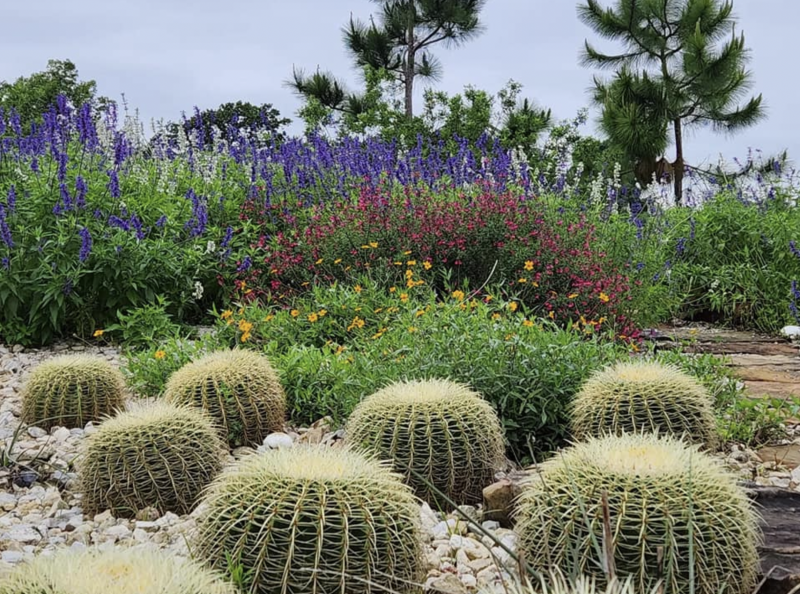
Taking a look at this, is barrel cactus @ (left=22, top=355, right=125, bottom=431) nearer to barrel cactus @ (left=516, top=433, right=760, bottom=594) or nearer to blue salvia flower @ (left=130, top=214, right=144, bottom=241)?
blue salvia flower @ (left=130, top=214, right=144, bottom=241)

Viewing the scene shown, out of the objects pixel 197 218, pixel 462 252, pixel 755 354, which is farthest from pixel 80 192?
pixel 755 354

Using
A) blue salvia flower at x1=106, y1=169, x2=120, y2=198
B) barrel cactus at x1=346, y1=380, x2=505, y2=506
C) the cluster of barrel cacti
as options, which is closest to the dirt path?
the cluster of barrel cacti

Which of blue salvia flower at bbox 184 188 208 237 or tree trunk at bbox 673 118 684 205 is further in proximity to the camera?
tree trunk at bbox 673 118 684 205

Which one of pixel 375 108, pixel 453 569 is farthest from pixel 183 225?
pixel 375 108

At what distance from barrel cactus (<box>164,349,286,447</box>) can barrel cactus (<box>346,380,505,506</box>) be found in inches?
31.9

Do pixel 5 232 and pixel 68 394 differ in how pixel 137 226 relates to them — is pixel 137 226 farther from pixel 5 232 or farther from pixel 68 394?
pixel 68 394

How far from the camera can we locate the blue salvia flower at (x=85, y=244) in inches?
248

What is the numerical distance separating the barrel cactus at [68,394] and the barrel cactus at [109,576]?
112 inches

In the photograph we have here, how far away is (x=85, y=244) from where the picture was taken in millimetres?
6301

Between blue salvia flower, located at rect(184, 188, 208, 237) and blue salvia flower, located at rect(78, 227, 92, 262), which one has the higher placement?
blue salvia flower, located at rect(184, 188, 208, 237)

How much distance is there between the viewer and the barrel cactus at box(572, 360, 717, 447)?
330cm

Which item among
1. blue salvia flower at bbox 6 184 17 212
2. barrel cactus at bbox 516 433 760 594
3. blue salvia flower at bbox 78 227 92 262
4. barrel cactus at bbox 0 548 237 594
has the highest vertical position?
blue salvia flower at bbox 6 184 17 212

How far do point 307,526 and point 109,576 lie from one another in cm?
68

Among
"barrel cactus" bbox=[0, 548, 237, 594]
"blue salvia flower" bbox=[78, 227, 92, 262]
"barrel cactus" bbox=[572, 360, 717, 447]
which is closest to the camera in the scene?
"barrel cactus" bbox=[0, 548, 237, 594]
